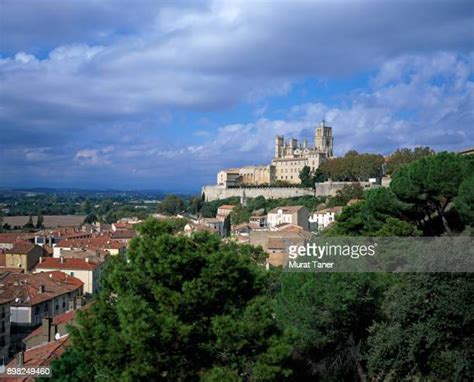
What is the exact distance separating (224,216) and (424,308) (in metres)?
58.5

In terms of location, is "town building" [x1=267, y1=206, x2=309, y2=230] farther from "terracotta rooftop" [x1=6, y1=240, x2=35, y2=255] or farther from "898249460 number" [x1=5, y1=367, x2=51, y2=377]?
"898249460 number" [x1=5, y1=367, x2=51, y2=377]

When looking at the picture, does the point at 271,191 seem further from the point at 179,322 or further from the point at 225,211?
the point at 179,322

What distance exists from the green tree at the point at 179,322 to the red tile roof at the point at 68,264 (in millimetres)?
25262

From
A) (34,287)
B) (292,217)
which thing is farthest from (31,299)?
(292,217)

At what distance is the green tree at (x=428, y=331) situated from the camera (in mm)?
9352

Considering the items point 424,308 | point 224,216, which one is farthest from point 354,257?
point 224,216

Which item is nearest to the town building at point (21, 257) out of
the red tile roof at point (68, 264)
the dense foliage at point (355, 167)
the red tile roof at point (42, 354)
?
the red tile roof at point (68, 264)

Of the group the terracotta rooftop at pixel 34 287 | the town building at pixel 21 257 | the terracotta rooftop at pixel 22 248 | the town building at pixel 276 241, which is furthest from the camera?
the terracotta rooftop at pixel 22 248

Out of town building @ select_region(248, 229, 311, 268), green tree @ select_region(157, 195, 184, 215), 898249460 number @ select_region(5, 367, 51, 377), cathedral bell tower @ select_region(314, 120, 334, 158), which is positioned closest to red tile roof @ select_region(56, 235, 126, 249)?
town building @ select_region(248, 229, 311, 268)

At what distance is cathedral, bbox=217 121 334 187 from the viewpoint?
88.6 meters

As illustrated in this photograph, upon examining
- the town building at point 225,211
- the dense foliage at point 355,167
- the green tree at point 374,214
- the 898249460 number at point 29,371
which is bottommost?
the 898249460 number at point 29,371

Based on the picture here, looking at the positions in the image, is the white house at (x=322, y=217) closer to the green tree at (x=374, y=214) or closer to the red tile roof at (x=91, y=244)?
the red tile roof at (x=91, y=244)

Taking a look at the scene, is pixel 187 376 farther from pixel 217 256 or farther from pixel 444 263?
pixel 444 263

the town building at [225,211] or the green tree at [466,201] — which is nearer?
the green tree at [466,201]
